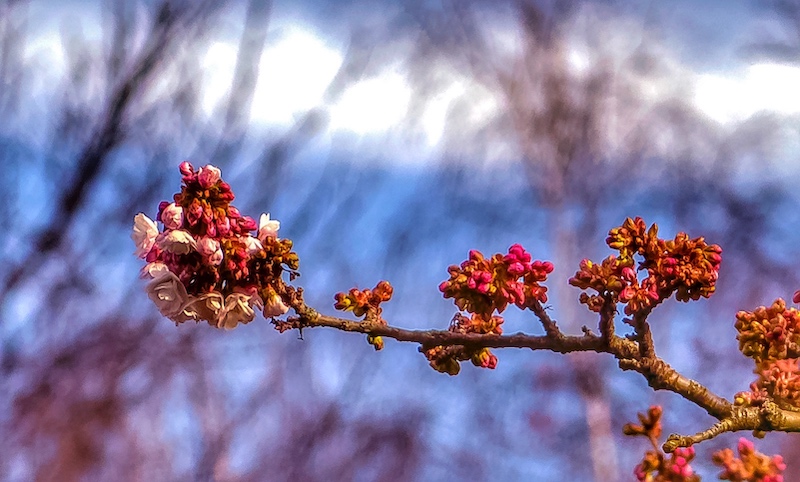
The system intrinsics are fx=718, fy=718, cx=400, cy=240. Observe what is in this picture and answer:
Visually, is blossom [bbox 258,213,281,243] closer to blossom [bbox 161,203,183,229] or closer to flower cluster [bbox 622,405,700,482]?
blossom [bbox 161,203,183,229]

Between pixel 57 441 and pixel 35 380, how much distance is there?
362 millimetres

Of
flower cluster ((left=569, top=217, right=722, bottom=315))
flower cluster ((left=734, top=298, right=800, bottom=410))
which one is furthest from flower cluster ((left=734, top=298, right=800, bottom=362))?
flower cluster ((left=569, top=217, right=722, bottom=315))

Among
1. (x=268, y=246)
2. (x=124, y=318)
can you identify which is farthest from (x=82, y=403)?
(x=268, y=246)

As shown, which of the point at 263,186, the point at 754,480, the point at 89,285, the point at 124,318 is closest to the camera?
the point at 754,480

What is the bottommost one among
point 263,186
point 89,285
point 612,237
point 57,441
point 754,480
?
point 754,480

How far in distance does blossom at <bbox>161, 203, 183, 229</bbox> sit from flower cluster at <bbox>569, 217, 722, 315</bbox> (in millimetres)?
469

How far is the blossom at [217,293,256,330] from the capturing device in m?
0.86

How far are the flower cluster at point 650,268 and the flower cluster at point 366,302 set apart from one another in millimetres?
243

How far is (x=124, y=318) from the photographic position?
2695 millimetres

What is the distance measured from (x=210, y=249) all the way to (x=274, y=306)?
0.10 m

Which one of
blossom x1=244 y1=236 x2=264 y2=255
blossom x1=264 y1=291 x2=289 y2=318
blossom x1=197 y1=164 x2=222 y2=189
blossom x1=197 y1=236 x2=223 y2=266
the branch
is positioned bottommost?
the branch

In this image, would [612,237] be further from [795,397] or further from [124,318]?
[124,318]

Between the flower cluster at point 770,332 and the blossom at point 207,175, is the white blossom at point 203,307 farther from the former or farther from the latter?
the flower cluster at point 770,332

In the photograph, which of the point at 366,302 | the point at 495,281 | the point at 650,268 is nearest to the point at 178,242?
the point at 366,302
